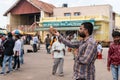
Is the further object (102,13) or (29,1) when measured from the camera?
(29,1)

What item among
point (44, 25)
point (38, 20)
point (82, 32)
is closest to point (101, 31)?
point (44, 25)

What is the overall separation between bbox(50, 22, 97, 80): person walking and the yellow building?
35.7 m

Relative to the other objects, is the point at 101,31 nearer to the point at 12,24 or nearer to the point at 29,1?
the point at 29,1

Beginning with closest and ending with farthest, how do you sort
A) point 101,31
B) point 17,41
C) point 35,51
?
point 17,41, point 35,51, point 101,31

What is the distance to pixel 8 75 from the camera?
1288 cm

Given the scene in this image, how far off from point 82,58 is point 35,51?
2165 cm

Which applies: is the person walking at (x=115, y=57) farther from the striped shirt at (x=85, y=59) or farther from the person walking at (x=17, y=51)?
the person walking at (x=17, y=51)

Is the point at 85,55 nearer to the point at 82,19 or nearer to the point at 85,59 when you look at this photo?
the point at 85,59

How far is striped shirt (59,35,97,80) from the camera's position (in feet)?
17.0

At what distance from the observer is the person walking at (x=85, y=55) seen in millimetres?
5191

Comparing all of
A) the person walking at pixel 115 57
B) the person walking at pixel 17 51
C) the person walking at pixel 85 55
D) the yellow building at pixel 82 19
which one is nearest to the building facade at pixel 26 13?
the yellow building at pixel 82 19

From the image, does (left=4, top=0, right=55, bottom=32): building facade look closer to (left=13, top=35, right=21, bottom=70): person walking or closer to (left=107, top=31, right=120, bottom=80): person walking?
(left=13, top=35, right=21, bottom=70): person walking

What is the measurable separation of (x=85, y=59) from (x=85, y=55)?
0.20 feet

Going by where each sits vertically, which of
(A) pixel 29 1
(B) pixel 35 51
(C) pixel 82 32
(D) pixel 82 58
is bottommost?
(B) pixel 35 51
